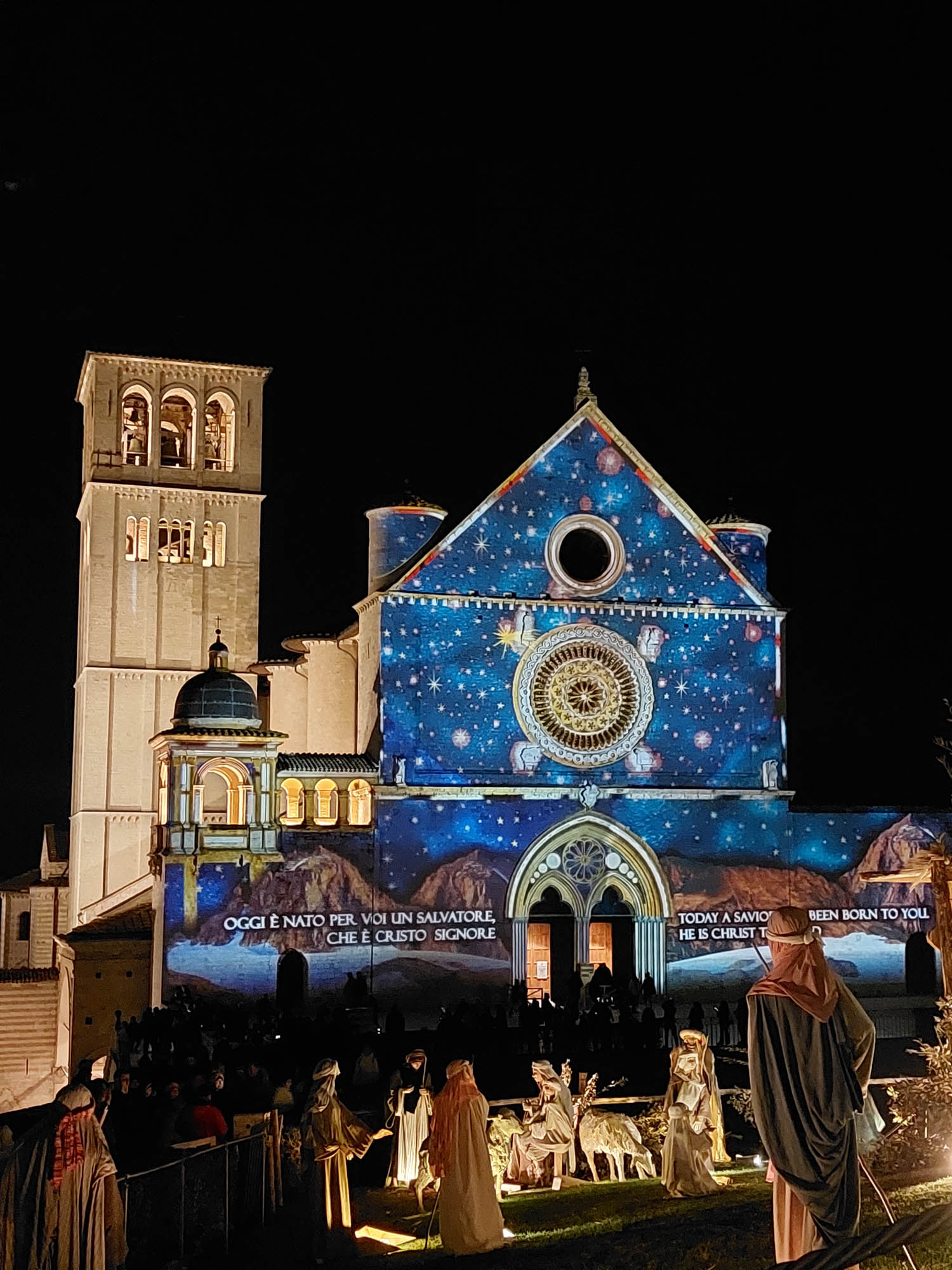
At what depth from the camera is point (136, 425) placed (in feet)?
139

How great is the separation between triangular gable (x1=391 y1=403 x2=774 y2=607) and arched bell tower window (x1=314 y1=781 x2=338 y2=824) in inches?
→ 197

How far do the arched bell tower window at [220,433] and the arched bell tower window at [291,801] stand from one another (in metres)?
11.1

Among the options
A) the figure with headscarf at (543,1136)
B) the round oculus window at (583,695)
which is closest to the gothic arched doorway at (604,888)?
the round oculus window at (583,695)

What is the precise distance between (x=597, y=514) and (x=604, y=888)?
9.03 m

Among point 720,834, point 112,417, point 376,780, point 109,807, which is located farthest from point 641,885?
point 112,417

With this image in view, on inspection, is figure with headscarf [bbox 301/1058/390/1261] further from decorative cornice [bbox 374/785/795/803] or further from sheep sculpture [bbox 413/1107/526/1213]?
decorative cornice [bbox 374/785/795/803]

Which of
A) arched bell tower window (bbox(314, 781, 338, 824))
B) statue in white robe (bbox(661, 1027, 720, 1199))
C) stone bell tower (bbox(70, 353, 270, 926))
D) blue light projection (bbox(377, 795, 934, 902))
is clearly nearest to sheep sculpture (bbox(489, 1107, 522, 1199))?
statue in white robe (bbox(661, 1027, 720, 1199))

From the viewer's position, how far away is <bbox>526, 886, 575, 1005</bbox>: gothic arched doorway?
119 feet

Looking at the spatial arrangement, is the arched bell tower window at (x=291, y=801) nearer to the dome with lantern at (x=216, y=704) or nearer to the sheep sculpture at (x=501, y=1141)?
the dome with lantern at (x=216, y=704)

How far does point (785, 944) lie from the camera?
8664 millimetres

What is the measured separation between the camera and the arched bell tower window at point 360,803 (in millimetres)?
35688

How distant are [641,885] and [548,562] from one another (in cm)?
806

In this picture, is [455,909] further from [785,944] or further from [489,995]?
[785,944]

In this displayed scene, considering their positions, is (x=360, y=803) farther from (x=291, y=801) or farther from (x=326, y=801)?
(x=291, y=801)
